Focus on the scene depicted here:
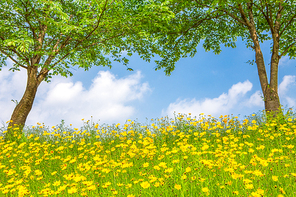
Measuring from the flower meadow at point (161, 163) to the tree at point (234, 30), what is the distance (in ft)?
9.95

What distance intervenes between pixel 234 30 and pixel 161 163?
10.4 meters

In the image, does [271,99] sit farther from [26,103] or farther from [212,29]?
[26,103]

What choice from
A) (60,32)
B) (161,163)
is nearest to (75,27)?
(60,32)

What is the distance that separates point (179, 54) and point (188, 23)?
6.13 feet

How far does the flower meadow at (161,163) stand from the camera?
298 centimetres

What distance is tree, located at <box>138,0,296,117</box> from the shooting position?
968cm

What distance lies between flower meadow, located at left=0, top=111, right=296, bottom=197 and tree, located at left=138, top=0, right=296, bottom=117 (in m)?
3.03

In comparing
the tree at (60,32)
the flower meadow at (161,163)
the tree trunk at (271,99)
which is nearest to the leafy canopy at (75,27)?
the tree at (60,32)

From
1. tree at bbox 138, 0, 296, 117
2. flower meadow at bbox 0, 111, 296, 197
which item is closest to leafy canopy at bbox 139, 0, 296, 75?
tree at bbox 138, 0, 296, 117

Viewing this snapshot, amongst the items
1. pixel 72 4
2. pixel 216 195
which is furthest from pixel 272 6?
Answer: pixel 216 195

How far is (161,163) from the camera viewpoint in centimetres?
298

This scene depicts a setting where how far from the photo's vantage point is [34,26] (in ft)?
34.3

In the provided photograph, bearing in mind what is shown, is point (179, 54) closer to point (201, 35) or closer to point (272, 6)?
point (201, 35)

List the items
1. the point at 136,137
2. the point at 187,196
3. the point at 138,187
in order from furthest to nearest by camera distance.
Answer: the point at 136,137 → the point at 138,187 → the point at 187,196
